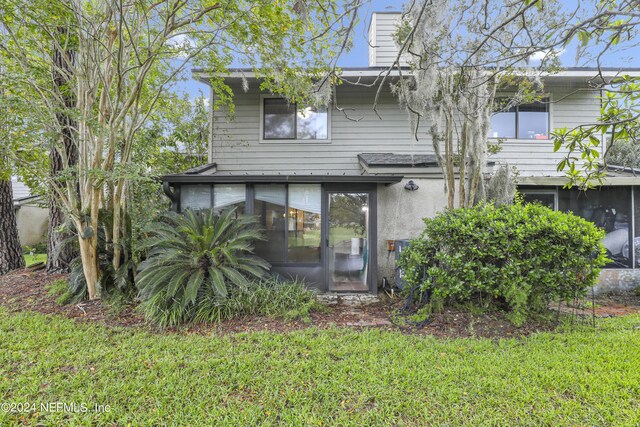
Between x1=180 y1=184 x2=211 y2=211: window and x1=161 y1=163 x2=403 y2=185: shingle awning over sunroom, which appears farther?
x1=180 y1=184 x2=211 y2=211: window

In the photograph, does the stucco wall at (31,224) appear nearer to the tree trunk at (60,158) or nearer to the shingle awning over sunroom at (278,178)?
the tree trunk at (60,158)

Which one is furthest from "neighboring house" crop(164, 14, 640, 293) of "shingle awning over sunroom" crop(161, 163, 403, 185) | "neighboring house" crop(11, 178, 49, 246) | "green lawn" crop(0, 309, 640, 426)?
"neighboring house" crop(11, 178, 49, 246)

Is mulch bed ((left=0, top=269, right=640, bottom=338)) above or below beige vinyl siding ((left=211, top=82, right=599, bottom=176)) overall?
below

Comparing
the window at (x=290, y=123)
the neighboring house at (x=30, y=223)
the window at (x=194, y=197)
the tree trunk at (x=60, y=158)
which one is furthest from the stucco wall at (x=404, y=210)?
the neighboring house at (x=30, y=223)

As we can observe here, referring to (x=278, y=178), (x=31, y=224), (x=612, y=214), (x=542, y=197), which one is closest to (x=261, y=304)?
(x=278, y=178)

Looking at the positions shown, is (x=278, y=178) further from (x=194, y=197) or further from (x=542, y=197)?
(x=542, y=197)

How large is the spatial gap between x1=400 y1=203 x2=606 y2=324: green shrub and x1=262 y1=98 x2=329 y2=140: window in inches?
180

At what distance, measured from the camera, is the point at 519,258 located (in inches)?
156

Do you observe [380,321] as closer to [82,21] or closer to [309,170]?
[309,170]

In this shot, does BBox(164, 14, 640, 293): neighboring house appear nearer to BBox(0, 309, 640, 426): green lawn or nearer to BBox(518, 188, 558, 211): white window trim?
BBox(518, 188, 558, 211): white window trim

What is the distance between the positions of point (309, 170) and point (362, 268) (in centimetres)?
300

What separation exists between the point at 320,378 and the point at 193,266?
9.13 feet

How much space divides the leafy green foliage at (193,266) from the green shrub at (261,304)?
0.05 m

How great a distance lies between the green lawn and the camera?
2.30 meters
